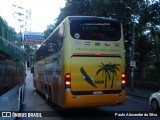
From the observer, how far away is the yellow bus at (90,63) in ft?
34.5

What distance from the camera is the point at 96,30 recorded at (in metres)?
11.1

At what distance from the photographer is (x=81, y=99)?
34.3 ft

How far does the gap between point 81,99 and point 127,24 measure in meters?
22.0

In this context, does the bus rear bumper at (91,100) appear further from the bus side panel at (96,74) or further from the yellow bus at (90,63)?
the bus side panel at (96,74)

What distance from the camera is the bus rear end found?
10.5 meters

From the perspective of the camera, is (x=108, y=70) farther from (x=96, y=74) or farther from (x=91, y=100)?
(x=91, y=100)

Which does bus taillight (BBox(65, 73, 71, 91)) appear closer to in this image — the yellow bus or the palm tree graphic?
the yellow bus

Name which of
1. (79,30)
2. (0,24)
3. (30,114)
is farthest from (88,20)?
(0,24)

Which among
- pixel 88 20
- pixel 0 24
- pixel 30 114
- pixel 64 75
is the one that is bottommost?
pixel 30 114

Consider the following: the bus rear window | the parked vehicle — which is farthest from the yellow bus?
the parked vehicle

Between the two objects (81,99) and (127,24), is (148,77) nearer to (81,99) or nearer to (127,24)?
(127,24)

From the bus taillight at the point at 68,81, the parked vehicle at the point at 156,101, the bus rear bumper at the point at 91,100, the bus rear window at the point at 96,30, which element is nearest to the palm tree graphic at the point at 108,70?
the bus rear bumper at the point at 91,100

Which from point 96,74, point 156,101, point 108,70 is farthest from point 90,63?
point 156,101

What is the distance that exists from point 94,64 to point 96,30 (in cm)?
130
